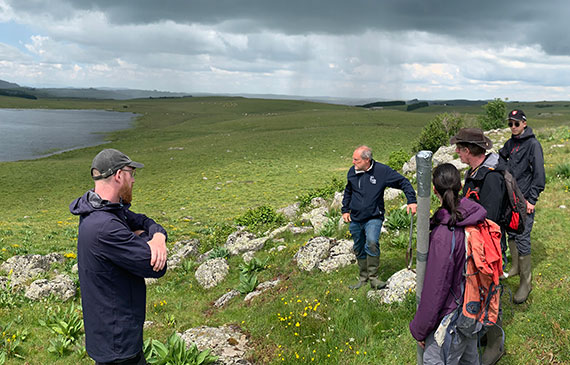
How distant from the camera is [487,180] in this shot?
16.4 feet

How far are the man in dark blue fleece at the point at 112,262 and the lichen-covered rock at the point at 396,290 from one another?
437 cm

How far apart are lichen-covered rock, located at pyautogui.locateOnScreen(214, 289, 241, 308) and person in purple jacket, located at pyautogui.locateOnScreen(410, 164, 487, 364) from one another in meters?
5.66

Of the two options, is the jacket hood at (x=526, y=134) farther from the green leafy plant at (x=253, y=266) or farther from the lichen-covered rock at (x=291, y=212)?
the lichen-covered rock at (x=291, y=212)

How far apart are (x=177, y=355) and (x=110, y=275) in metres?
2.33

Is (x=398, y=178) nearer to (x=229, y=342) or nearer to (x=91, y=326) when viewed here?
(x=229, y=342)

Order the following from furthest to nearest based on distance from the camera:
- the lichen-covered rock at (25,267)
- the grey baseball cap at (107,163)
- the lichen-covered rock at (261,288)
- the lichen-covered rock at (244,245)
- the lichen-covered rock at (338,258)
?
the lichen-covered rock at (244,245) < the lichen-covered rock at (25,267) < the lichen-covered rock at (338,258) < the lichen-covered rock at (261,288) < the grey baseball cap at (107,163)

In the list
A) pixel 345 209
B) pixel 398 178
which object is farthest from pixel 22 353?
pixel 398 178

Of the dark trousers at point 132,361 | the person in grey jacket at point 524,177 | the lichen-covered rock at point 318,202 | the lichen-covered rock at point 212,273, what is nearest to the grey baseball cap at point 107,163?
the dark trousers at point 132,361

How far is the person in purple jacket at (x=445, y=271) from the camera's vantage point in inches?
142

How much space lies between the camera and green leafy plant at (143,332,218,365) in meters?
5.31

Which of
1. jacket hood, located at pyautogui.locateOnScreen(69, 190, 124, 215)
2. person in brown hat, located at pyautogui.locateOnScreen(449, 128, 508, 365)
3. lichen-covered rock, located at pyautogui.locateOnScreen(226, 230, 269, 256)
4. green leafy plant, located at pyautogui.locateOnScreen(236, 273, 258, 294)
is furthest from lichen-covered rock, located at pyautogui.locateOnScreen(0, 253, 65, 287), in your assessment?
person in brown hat, located at pyautogui.locateOnScreen(449, 128, 508, 365)

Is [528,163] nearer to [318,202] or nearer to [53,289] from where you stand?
[53,289]

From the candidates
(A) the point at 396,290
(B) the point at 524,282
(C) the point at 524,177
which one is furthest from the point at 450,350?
(C) the point at 524,177

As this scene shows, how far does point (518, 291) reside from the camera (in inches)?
247
